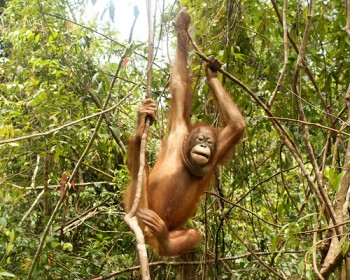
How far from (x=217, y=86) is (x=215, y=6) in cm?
91

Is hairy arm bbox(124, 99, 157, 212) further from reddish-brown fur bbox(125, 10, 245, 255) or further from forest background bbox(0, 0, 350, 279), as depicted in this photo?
forest background bbox(0, 0, 350, 279)

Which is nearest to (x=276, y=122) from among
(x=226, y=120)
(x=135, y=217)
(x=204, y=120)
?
(x=226, y=120)

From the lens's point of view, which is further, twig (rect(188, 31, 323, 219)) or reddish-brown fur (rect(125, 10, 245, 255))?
reddish-brown fur (rect(125, 10, 245, 255))

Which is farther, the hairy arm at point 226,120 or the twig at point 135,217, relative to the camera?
the hairy arm at point 226,120

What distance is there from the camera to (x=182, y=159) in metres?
3.30

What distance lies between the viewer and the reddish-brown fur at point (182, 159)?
3.10m

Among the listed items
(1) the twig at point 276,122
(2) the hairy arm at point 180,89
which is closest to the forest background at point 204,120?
(2) the hairy arm at point 180,89

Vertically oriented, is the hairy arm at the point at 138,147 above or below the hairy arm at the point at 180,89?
below

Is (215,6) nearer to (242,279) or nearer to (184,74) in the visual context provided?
(184,74)

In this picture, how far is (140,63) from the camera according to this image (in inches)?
214

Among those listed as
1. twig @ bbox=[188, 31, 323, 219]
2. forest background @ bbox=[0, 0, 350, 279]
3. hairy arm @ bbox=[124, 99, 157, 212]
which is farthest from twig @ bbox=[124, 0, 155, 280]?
forest background @ bbox=[0, 0, 350, 279]

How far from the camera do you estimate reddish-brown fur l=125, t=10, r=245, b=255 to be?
3096mm

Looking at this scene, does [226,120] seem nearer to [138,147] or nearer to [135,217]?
[138,147]

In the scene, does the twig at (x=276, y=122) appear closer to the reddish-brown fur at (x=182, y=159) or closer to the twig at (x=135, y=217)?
the twig at (x=135, y=217)
